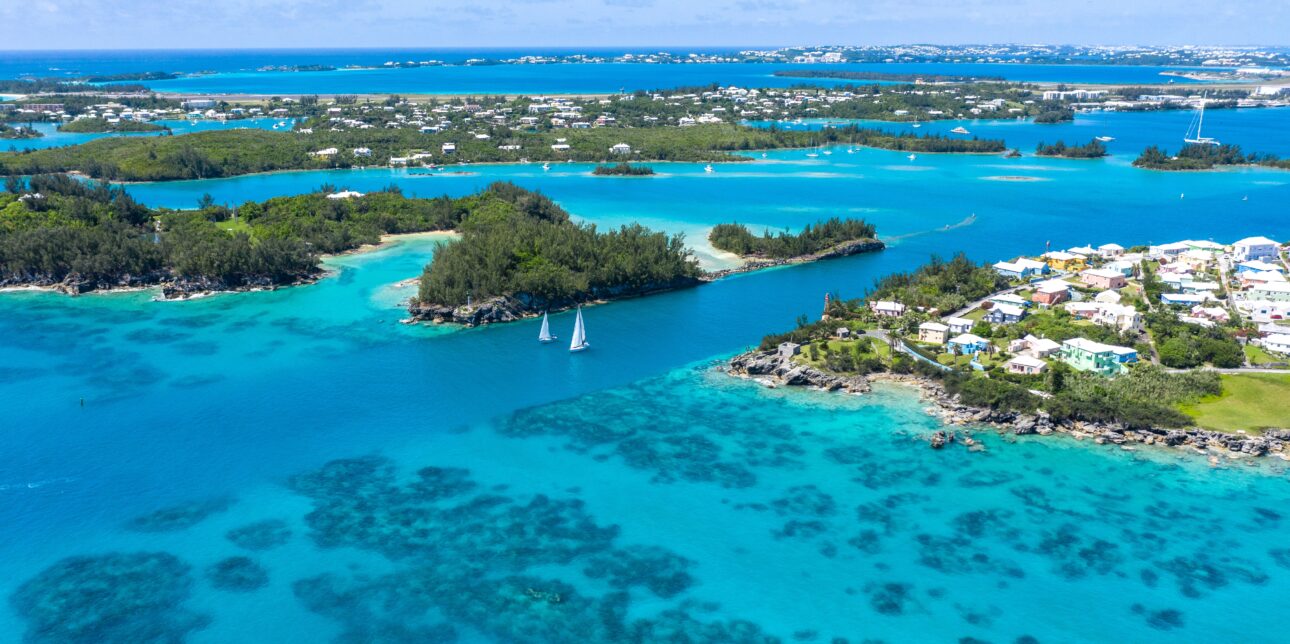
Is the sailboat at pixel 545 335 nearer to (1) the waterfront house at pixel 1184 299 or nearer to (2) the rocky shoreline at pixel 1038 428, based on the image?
(2) the rocky shoreline at pixel 1038 428

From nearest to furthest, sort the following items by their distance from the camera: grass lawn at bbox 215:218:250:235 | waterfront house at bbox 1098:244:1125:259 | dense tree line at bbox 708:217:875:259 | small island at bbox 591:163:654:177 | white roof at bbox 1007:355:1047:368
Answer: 1. white roof at bbox 1007:355:1047:368
2. waterfront house at bbox 1098:244:1125:259
3. dense tree line at bbox 708:217:875:259
4. grass lawn at bbox 215:218:250:235
5. small island at bbox 591:163:654:177

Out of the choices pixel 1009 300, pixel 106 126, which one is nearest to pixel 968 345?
pixel 1009 300

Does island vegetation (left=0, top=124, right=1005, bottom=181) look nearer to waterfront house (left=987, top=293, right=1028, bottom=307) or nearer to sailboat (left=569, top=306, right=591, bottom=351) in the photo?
waterfront house (left=987, top=293, right=1028, bottom=307)

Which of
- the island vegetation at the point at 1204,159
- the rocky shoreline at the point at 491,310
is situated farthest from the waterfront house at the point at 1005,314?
the island vegetation at the point at 1204,159

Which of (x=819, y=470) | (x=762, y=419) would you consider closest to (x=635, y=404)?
(x=762, y=419)

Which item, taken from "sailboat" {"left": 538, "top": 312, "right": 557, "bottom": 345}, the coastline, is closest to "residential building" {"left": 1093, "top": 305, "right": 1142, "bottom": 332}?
the coastline

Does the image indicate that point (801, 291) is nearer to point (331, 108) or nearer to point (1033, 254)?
point (1033, 254)
